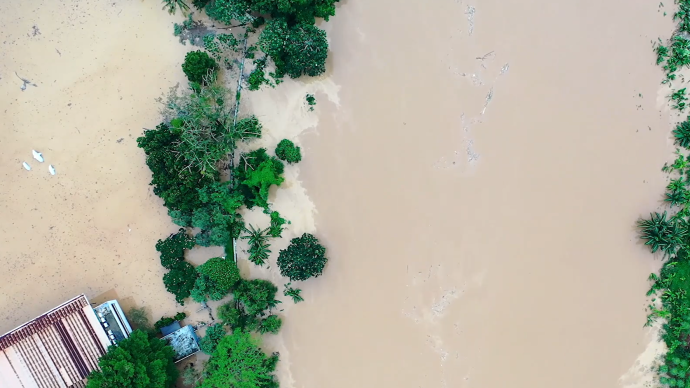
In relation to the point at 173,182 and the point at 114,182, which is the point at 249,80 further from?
the point at 114,182

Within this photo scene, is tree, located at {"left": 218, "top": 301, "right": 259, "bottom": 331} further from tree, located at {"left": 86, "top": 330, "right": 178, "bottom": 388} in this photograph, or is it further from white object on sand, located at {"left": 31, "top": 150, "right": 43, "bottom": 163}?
white object on sand, located at {"left": 31, "top": 150, "right": 43, "bottom": 163}

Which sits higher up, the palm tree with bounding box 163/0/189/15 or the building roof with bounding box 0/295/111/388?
the palm tree with bounding box 163/0/189/15

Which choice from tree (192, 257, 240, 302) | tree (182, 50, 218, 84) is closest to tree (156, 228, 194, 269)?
tree (192, 257, 240, 302)

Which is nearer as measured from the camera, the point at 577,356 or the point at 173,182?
the point at 173,182

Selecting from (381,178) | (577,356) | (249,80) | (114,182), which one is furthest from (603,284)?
(114,182)

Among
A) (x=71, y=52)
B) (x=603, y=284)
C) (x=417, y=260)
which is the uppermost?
(x=71, y=52)

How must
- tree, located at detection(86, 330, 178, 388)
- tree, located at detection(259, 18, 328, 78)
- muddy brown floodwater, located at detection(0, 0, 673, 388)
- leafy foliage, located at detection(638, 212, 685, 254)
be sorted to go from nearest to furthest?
tree, located at detection(86, 330, 178, 388)
tree, located at detection(259, 18, 328, 78)
leafy foliage, located at detection(638, 212, 685, 254)
muddy brown floodwater, located at detection(0, 0, 673, 388)

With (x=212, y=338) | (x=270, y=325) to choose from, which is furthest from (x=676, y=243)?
(x=212, y=338)
